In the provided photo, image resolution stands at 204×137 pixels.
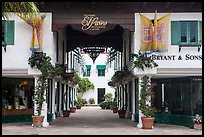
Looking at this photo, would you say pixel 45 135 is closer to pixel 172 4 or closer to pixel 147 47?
pixel 147 47

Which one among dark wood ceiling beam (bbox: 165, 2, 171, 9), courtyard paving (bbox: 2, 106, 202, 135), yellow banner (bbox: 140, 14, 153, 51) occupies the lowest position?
courtyard paving (bbox: 2, 106, 202, 135)

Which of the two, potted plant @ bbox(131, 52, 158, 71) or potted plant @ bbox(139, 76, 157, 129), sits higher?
potted plant @ bbox(131, 52, 158, 71)

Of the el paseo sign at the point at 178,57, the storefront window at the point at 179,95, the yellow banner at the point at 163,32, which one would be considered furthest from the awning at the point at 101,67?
the yellow banner at the point at 163,32

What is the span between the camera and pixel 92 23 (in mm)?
17438

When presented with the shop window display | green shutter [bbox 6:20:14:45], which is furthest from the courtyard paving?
green shutter [bbox 6:20:14:45]

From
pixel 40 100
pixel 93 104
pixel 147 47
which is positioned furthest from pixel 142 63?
pixel 93 104

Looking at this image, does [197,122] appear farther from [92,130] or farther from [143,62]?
[92,130]

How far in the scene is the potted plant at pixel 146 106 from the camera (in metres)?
16.4

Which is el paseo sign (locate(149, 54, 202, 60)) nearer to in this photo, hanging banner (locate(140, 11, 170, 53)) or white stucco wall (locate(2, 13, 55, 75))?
hanging banner (locate(140, 11, 170, 53))

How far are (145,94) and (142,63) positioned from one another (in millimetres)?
1527

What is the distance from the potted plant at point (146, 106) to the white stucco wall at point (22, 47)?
4.97 meters

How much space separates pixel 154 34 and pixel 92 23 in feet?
10.5

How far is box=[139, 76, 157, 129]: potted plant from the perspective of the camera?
53.9 feet

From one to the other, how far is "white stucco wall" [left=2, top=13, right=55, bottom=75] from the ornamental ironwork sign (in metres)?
1.77
